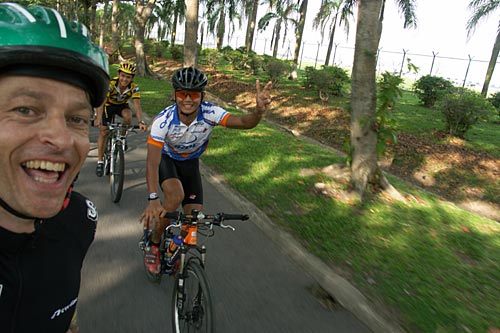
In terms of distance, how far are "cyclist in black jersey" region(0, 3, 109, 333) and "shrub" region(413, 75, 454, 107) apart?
22020mm

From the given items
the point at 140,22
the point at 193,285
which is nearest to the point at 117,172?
the point at 193,285

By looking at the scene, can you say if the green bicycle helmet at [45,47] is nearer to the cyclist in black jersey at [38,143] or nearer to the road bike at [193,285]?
the cyclist in black jersey at [38,143]

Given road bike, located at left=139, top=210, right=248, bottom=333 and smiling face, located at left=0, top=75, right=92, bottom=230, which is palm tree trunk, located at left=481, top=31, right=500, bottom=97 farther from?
smiling face, located at left=0, top=75, right=92, bottom=230

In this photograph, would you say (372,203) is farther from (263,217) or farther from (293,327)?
(293,327)

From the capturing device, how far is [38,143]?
1169mm

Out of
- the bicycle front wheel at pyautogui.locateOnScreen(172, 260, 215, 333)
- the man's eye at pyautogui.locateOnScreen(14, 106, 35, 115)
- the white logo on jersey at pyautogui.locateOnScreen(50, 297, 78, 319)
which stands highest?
the man's eye at pyautogui.locateOnScreen(14, 106, 35, 115)

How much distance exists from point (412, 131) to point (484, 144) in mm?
2370

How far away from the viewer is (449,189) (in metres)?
9.85

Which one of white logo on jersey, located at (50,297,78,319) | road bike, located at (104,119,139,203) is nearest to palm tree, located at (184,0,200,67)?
road bike, located at (104,119,139,203)

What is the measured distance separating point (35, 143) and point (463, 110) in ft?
45.6

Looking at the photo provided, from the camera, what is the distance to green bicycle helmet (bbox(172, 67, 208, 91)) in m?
3.40

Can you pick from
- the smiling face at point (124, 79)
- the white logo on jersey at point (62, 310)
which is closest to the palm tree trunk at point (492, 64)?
the smiling face at point (124, 79)

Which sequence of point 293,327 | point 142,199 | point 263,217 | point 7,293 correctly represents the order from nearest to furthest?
point 7,293
point 293,327
point 263,217
point 142,199

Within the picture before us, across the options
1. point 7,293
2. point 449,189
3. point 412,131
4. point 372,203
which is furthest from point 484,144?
point 7,293
